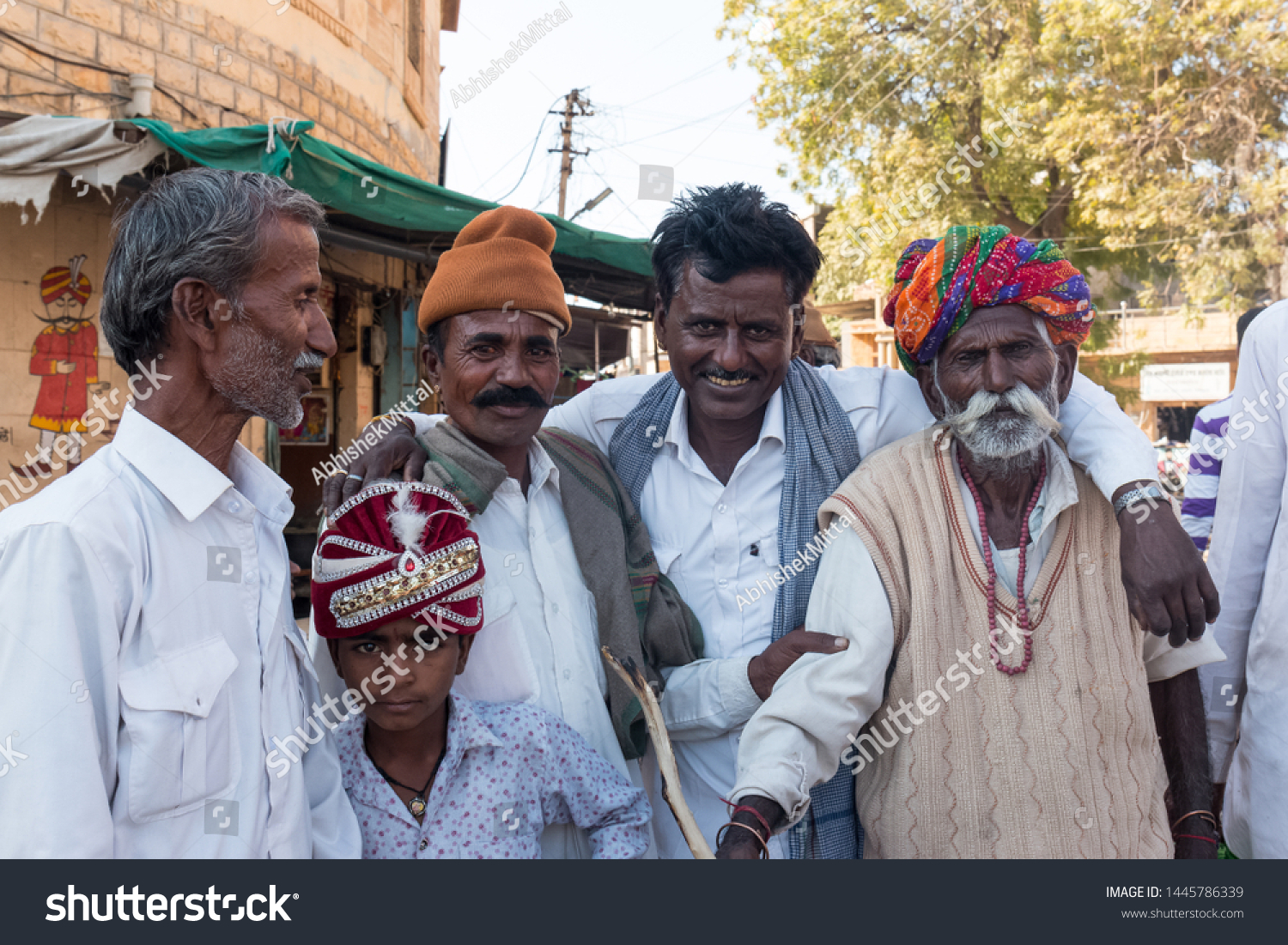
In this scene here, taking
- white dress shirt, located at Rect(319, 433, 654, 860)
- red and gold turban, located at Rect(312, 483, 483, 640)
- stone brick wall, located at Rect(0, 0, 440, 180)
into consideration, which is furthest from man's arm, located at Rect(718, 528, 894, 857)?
stone brick wall, located at Rect(0, 0, 440, 180)

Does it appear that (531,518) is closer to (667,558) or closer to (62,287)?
(667,558)

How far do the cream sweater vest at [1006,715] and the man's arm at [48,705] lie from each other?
1.44 metres

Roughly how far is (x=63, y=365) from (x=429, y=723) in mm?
5310

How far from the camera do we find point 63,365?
224 inches

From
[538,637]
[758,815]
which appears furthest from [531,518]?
[758,815]

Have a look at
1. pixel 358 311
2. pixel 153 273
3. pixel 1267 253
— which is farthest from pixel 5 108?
pixel 1267 253

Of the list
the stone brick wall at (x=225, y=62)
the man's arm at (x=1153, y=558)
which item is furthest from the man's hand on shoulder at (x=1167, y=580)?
the stone brick wall at (x=225, y=62)

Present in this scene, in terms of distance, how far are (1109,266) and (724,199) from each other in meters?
15.7

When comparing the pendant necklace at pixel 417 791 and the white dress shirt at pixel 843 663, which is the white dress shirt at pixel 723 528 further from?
the pendant necklace at pixel 417 791

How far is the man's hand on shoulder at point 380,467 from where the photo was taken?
190 centimetres

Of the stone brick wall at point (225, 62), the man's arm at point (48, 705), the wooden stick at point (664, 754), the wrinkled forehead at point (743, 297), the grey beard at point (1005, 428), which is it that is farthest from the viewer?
the stone brick wall at point (225, 62)

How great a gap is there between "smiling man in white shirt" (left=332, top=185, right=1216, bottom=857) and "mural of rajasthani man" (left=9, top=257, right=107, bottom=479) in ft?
15.8

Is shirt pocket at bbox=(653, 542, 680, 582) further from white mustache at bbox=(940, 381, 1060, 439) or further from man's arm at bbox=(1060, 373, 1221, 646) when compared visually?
man's arm at bbox=(1060, 373, 1221, 646)
